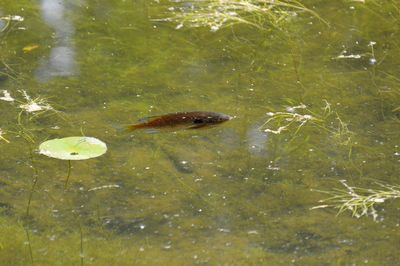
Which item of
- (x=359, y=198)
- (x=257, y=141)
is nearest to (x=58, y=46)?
(x=257, y=141)

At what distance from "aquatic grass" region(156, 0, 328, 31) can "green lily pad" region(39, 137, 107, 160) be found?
101 cm

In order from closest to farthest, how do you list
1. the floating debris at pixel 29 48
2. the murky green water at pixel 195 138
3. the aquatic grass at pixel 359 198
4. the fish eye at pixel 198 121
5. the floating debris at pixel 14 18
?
the murky green water at pixel 195 138
the aquatic grass at pixel 359 198
the fish eye at pixel 198 121
the floating debris at pixel 29 48
the floating debris at pixel 14 18

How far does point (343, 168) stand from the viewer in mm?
2457

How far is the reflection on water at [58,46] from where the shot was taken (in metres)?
2.93

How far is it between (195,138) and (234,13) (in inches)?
40.4

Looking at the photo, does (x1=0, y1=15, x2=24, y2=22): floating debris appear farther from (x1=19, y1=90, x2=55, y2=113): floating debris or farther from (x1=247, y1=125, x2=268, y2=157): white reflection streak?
(x1=247, y1=125, x2=268, y2=157): white reflection streak

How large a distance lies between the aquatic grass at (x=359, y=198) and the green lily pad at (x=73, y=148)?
0.66 m

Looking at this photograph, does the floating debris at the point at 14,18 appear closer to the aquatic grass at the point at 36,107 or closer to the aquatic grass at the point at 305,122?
the aquatic grass at the point at 36,107

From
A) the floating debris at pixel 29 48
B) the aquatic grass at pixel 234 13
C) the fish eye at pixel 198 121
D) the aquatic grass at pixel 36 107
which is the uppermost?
the aquatic grass at pixel 234 13

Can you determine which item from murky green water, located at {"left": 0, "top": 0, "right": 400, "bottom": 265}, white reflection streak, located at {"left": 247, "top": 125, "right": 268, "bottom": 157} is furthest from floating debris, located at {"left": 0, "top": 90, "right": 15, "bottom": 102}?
white reflection streak, located at {"left": 247, "top": 125, "right": 268, "bottom": 157}

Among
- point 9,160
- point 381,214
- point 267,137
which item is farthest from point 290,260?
point 9,160

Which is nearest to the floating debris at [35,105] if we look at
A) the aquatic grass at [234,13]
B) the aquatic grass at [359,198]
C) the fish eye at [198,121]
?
the fish eye at [198,121]

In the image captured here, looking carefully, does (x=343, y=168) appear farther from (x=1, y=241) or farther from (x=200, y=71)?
(x=1, y=241)

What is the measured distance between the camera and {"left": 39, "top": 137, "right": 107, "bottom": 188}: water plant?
237 centimetres
